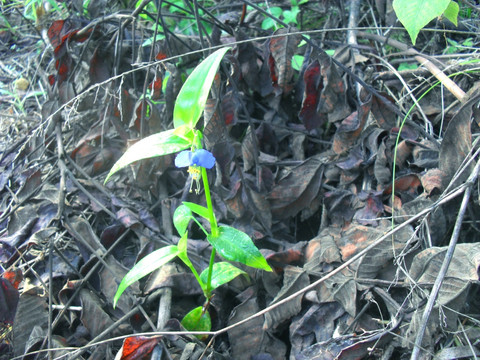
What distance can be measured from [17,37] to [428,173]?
9.13 ft

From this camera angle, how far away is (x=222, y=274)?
1352mm

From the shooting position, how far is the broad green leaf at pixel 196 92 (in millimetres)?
1098

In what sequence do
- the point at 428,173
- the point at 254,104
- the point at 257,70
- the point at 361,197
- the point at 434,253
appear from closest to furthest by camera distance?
the point at 434,253 < the point at 428,173 < the point at 361,197 < the point at 257,70 < the point at 254,104

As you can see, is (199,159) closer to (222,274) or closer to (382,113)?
(222,274)

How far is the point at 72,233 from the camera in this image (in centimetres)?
162

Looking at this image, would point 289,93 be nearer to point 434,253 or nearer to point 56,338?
point 434,253

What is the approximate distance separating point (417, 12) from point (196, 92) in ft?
2.05

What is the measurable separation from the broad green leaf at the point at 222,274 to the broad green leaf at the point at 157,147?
454mm

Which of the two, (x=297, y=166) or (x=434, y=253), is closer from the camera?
(x=434, y=253)

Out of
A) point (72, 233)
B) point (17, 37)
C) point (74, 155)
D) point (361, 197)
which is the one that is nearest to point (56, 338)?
point (72, 233)

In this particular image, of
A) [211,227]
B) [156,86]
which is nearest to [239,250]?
[211,227]

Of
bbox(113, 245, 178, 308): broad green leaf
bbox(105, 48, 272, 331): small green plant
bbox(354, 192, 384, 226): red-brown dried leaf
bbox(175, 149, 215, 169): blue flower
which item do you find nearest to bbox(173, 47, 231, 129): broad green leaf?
bbox(105, 48, 272, 331): small green plant

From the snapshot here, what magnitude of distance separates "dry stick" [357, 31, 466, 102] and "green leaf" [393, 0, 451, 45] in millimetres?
349

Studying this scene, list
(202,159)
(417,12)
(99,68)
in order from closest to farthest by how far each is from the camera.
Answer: (202,159), (417,12), (99,68)
